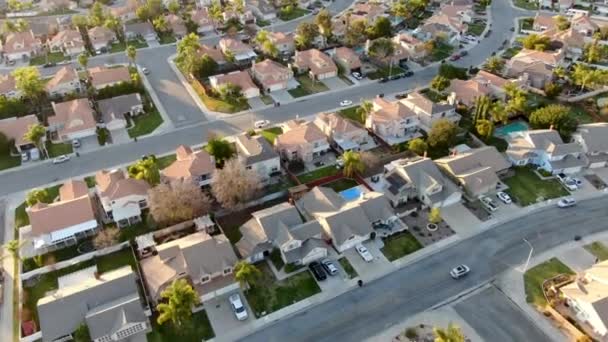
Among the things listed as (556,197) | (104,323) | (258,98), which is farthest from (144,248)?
(556,197)

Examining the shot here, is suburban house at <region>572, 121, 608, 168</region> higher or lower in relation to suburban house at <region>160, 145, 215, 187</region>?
lower

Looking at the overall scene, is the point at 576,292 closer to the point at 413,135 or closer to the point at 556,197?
the point at 556,197

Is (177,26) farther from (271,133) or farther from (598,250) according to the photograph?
(598,250)

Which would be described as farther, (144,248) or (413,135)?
(413,135)

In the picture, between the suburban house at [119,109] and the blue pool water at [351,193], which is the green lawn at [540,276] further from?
the suburban house at [119,109]

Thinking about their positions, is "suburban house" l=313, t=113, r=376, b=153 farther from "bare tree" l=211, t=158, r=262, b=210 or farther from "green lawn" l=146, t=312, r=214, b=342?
"green lawn" l=146, t=312, r=214, b=342

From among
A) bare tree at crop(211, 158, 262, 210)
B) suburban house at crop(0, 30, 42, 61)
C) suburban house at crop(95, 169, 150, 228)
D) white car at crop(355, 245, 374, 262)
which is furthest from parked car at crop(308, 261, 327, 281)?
suburban house at crop(0, 30, 42, 61)
